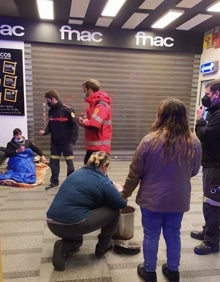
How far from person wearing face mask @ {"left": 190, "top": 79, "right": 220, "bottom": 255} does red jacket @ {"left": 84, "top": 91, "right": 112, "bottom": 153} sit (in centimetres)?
97

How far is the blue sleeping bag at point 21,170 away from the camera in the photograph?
392 centimetres

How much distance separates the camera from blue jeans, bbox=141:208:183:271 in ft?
5.57

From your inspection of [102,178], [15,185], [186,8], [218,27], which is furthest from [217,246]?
[218,27]

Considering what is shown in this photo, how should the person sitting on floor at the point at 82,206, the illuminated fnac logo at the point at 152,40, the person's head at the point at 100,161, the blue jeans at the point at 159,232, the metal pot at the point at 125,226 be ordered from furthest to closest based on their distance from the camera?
the illuminated fnac logo at the point at 152,40 → the metal pot at the point at 125,226 → the person's head at the point at 100,161 → the person sitting on floor at the point at 82,206 → the blue jeans at the point at 159,232

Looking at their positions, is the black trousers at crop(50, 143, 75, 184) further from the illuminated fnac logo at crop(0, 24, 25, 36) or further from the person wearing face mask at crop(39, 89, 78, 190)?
the illuminated fnac logo at crop(0, 24, 25, 36)

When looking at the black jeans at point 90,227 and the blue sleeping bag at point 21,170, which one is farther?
the blue sleeping bag at point 21,170

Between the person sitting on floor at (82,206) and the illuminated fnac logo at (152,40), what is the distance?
4058 millimetres

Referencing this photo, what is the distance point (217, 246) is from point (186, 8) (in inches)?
140

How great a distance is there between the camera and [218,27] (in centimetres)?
497

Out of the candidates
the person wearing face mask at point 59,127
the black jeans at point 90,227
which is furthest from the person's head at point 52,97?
the black jeans at point 90,227

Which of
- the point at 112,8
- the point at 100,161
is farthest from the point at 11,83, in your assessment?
the point at 100,161

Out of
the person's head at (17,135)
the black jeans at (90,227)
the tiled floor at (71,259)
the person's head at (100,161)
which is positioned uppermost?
the person's head at (100,161)

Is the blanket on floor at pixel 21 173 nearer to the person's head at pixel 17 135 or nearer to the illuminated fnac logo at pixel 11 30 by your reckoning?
the person's head at pixel 17 135

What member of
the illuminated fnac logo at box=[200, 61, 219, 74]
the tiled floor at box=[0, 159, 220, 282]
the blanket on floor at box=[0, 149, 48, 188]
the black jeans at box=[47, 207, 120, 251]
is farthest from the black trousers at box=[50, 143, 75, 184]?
the illuminated fnac logo at box=[200, 61, 219, 74]
